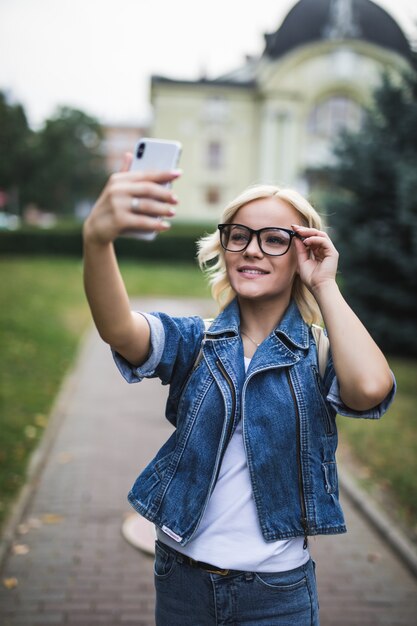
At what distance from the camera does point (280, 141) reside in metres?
36.5

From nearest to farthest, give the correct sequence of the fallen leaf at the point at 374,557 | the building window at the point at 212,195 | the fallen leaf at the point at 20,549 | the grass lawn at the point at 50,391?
the fallen leaf at the point at 20,549
the fallen leaf at the point at 374,557
the grass lawn at the point at 50,391
the building window at the point at 212,195

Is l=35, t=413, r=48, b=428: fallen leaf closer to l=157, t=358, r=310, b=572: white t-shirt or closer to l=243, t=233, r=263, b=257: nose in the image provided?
l=157, t=358, r=310, b=572: white t-shirt

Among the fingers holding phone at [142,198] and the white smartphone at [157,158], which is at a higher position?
the white smartphone at [157,158]

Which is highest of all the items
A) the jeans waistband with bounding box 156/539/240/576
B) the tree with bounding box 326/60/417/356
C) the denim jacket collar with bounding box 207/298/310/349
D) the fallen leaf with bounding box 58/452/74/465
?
the tree with bounding box 326/60/417/356

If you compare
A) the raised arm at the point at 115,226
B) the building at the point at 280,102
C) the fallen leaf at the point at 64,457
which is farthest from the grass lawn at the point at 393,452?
the building at the point at 280,102

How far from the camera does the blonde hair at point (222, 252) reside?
1975 millimetres

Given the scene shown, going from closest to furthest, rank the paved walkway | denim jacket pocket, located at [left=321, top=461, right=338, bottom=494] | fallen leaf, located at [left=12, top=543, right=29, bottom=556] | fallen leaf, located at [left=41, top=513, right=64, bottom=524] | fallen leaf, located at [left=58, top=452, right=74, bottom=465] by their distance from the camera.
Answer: denim jacket pocket, located at [left=321, top=461, right=338, bottom=494] < the paved walkway < fallen leaf, located at [left=12, top=543, right=29, bottom=556] < fallen leaf, located at [left=41, top=513, right=64, bottom=524] < fallen leaf, located at [left=58, top=452, right=74, bottom=465]

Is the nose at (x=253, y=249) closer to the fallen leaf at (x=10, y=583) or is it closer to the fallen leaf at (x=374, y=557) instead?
the fallen leaf at (x=10, y=583)

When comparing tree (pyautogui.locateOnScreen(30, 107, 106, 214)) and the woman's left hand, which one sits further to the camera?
tree (pyautogui.locateOnScreen(30, 107, 106, 214))

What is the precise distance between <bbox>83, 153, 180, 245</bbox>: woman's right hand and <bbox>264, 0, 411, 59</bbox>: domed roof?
3662 cm

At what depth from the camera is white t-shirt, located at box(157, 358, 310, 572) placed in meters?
1.88

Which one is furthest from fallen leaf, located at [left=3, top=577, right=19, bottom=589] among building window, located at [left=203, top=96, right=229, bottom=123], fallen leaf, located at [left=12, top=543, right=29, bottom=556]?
building window, located at [left=203, top=96, right=229, bottom=123]

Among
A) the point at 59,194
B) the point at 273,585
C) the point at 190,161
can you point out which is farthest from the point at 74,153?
the point at 273,585

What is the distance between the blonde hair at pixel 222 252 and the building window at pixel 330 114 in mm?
37096
